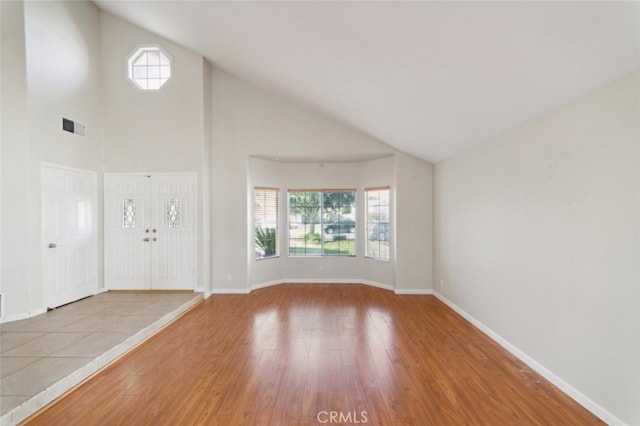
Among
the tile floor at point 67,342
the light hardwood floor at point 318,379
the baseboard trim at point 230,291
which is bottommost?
the light hardwood floor at point 318,379

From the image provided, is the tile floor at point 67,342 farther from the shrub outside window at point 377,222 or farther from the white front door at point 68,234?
the shrub outside window at point 377,222

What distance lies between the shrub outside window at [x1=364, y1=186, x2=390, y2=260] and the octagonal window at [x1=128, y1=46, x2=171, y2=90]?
4548 millimetres


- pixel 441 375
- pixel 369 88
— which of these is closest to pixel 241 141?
pixel 369 88

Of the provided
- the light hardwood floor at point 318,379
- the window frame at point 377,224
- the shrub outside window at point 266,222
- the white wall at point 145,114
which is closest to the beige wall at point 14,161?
the white wall at point 145,114

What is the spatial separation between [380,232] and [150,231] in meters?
4.44

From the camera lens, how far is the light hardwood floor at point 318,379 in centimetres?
211

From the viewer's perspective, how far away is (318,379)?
8.45 ft

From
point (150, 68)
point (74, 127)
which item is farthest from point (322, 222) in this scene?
point (74, 127)

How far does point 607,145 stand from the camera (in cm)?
204

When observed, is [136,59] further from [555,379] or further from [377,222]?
[555,379]

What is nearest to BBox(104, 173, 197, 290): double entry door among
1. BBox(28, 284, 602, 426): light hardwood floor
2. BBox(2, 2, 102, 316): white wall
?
BBox(2, 2, 102, 316): white wall

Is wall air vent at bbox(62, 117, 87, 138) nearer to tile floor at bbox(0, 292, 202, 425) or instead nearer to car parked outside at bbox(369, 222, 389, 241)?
tile floor at bbox(0, 292, 202, 425)

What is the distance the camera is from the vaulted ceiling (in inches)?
69.2

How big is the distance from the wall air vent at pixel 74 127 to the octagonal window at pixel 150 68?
1250 millimetres
